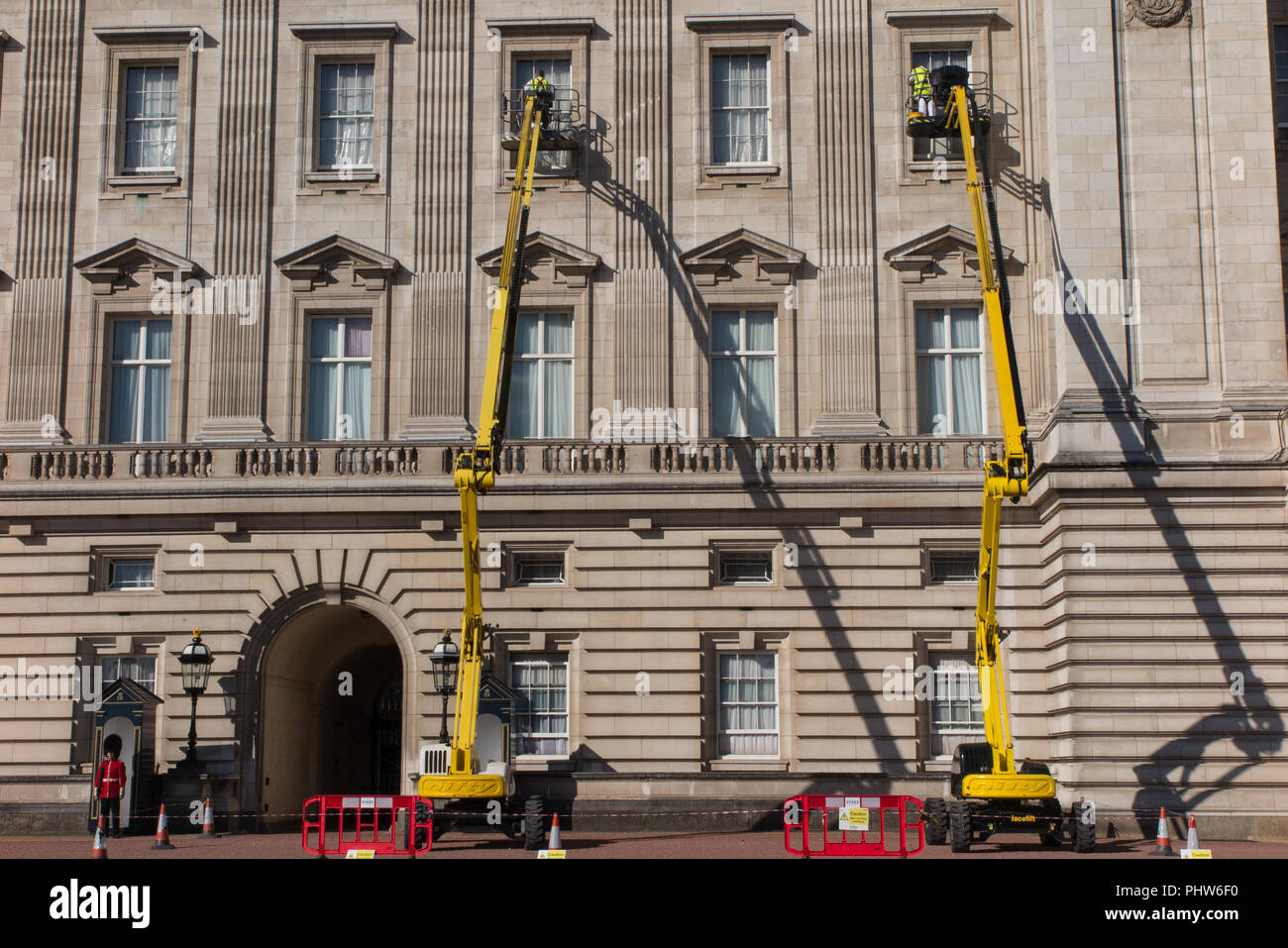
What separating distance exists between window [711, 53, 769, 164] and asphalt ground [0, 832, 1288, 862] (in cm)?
1458

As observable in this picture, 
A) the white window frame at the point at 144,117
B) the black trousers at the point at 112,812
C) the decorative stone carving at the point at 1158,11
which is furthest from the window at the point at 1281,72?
the black trousers at the point at 112,812

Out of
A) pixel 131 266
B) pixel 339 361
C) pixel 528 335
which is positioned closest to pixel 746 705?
pixel 528 335

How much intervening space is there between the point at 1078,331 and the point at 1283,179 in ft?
19.2

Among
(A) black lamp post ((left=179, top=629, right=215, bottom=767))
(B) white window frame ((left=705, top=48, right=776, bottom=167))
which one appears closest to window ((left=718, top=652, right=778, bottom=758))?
(A) black lamp post ((left=179, top=629, right=215, bottom=767))

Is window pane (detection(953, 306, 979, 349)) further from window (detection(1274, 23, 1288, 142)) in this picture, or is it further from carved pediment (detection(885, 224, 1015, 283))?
window (detection(1274, 23, 1288, 142))

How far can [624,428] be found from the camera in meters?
32.6

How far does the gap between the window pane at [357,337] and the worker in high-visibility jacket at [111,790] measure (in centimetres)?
989

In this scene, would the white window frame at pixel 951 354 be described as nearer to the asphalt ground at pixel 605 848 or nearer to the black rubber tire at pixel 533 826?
the asphalt ground at pixel 605 848

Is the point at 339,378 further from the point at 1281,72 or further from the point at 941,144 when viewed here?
the point at 1281,72

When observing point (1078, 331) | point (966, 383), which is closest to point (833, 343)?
point (966, 383)

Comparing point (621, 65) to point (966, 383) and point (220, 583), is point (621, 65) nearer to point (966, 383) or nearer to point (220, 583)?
point (966, 383)

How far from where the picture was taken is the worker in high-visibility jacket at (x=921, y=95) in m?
32.5

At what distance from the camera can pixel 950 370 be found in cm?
3272

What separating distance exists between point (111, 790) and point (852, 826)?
49.0 feet
